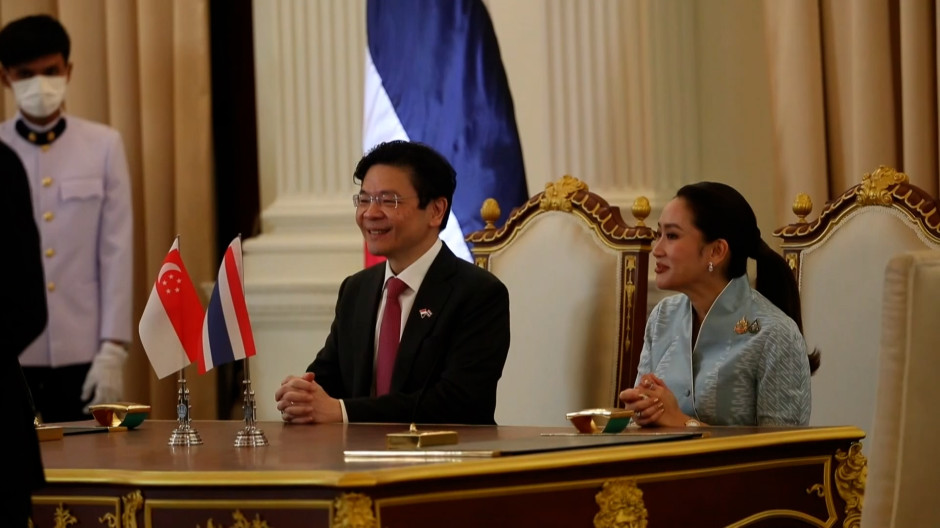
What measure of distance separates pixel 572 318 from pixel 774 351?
92 cm

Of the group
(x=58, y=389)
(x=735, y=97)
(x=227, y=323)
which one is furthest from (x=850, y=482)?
(x=58, y=389)

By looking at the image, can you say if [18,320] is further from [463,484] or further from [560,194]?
[560,194]

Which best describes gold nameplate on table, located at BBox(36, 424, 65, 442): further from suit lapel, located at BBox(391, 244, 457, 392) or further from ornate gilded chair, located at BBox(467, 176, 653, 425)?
ornate gilded chair, located at BBox(467, 176, 653, 425)

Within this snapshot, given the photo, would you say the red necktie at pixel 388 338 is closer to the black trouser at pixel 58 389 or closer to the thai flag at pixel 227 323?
the thai flag at pixel 227 323

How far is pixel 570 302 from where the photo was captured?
413cm

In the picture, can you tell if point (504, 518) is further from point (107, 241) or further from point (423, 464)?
point (107, 241)

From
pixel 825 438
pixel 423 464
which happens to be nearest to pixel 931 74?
pixel 825 438

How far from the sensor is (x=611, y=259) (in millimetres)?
4090

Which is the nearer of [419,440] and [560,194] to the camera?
[419,440]

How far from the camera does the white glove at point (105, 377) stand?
200 inches

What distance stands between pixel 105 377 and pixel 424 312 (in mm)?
1944

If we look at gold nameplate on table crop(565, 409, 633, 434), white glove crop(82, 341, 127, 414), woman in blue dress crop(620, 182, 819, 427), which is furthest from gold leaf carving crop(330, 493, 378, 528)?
white glove crop(82, 341, 127, 414)

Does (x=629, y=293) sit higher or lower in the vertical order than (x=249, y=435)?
higher

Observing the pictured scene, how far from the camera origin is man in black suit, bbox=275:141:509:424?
11.4ft
